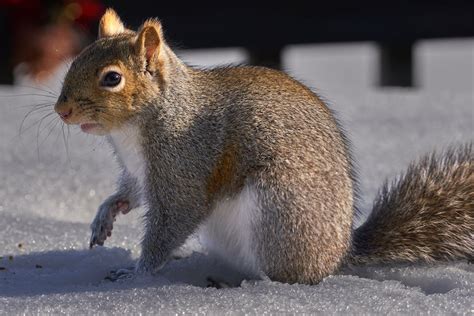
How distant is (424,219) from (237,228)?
1.76 ft

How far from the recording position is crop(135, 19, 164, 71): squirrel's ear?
8.19 ft

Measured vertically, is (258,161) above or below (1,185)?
above

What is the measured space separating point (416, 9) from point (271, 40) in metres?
1.03

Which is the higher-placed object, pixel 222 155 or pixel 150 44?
pixel 150 44

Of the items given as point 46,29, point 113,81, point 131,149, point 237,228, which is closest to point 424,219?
point 237,228

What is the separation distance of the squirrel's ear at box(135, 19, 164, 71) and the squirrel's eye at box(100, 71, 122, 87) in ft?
0.27

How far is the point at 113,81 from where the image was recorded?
247 centimetres

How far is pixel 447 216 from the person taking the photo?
8.87 feet

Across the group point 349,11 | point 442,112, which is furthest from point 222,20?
point 442,112

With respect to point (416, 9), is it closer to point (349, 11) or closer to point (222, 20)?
point (349, 11)

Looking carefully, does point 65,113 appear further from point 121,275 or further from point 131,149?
point 121,275

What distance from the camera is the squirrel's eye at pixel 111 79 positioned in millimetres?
2467

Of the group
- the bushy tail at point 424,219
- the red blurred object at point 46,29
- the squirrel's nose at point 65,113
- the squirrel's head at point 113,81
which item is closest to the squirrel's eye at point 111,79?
the squirrel's head at point 113,81

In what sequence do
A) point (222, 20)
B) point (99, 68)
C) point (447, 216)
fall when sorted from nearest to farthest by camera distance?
point (99, 68)
point (447, 216)
point (222, 20)
